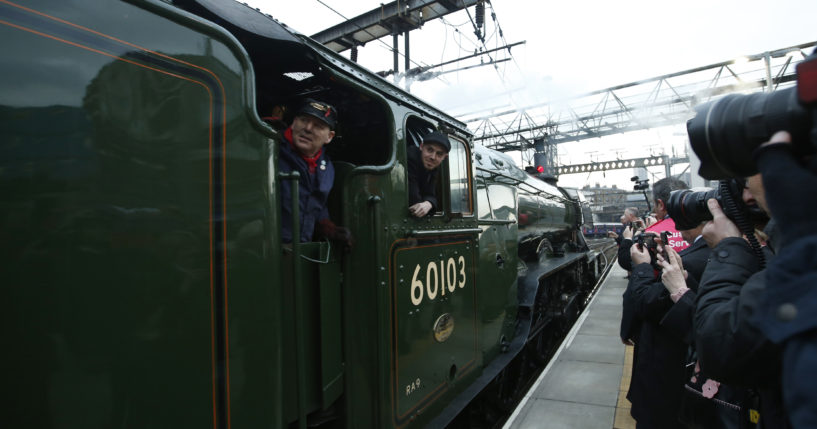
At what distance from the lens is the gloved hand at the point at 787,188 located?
2.62 feet

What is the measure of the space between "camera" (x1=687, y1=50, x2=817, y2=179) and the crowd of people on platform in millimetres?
41

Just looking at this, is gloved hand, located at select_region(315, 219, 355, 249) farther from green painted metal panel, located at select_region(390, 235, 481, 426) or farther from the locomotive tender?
green painted metal panel, located at select_region(390, 235, 481, 426)

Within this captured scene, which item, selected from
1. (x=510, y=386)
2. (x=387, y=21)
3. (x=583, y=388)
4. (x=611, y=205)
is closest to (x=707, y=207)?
(x=583, y=388)

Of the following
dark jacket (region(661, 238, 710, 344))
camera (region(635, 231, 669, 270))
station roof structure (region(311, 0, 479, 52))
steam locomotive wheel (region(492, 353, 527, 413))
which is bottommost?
steam locomotive wheel (region(492, 353, 527, 413))

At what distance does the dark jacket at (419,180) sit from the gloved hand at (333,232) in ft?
2.49

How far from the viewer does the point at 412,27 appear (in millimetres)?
9070

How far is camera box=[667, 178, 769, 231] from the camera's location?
1.35 meters

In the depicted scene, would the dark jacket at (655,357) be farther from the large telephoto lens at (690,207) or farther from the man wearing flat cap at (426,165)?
the man wearing flat cap at (426,165)

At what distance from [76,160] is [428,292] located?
2.05 m

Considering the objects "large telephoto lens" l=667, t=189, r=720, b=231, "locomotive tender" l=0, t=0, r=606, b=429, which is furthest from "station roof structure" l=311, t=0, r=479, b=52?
"large telephoto lens" l=667, t=189, r=720, b=231

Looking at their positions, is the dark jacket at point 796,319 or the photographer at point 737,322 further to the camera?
the photographer at point 737,322

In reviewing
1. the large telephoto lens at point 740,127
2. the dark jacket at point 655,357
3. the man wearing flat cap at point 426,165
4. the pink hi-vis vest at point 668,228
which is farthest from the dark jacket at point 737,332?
the pink hi-vis vest at point 668,228

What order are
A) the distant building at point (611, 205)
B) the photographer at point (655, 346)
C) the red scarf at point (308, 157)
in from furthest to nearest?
the distant building at point (611, 205) → the photographer at point (655, 346) → the red scarf at point (308, 157)

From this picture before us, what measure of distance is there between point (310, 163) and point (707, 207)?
177 cm
